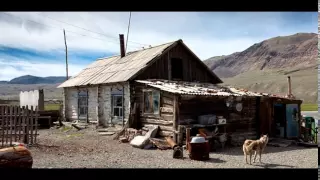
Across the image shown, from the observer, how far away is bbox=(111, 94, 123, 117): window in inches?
712

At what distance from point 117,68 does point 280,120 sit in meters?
9.85

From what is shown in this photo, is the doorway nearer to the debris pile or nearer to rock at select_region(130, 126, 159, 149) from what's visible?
the debris pile

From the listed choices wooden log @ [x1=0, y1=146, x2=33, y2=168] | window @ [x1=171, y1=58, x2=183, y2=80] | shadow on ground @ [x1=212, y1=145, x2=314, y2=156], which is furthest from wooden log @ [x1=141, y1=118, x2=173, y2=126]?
wooden log @ [x1=0, y1=146, x2=33, y2=168]

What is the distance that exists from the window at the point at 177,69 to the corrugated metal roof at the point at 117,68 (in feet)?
3.62

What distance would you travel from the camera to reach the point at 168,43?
20203 mm

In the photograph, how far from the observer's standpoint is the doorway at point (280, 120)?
667 inches

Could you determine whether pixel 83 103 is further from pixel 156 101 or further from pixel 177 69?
pixel 156 101

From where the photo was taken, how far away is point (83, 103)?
2150 cm

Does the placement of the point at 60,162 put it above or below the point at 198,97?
below

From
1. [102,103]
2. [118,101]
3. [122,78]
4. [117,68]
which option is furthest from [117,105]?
[117,68]
